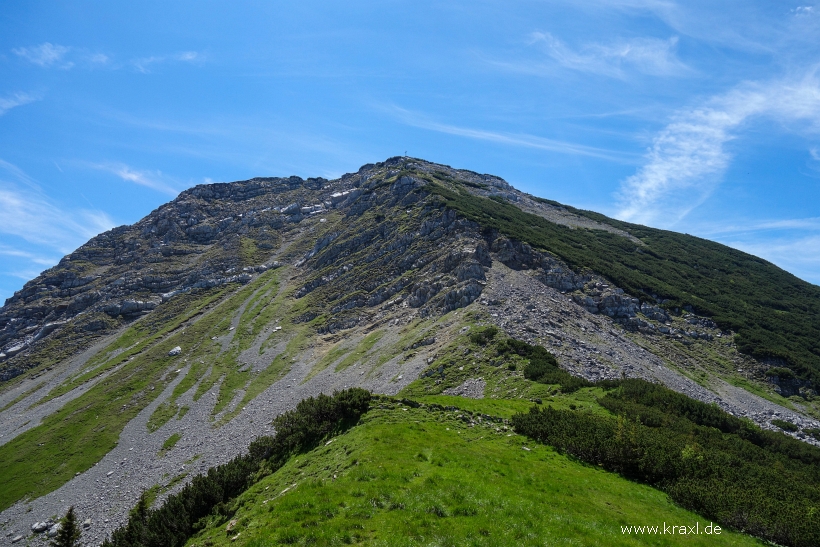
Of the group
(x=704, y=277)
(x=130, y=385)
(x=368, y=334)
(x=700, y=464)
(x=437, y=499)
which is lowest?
(x=130, y=385)

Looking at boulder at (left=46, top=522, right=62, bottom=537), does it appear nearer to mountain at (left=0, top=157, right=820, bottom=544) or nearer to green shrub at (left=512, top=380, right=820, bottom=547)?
mountain at (left=0, top=157, right=820, bottom=544)

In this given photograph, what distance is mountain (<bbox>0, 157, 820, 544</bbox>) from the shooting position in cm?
5416

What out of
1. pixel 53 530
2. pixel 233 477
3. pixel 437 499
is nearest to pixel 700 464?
pixel 437 499

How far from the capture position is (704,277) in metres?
105

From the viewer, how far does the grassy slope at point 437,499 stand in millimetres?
13195

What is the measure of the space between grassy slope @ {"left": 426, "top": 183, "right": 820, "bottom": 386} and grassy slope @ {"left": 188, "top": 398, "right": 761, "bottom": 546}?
6284 cm

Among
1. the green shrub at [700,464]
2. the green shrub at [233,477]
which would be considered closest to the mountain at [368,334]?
the green shrub at [700,464]

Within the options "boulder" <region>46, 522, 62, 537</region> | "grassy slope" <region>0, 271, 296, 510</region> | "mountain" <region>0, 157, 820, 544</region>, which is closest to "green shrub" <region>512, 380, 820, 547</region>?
"mountain" <region>0, 157, 820, 544</region>

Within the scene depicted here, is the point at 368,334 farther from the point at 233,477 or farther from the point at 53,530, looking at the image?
the point at 233,477

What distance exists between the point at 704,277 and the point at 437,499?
11640 cm

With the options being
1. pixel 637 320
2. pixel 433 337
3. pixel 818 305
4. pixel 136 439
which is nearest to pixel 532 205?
pixel 818 305

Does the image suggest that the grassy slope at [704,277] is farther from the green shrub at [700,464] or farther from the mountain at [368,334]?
the green shrub at [700,464]

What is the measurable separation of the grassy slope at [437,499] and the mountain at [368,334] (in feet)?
31.4

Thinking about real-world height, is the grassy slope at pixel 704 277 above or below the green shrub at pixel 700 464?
above
